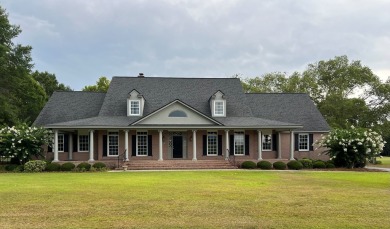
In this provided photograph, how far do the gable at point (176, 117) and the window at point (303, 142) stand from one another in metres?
8.85

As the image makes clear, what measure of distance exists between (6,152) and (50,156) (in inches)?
196

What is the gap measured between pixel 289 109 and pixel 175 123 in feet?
39.7

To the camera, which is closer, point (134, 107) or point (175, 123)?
point (175, 123)

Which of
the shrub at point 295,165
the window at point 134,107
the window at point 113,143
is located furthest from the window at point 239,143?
the window at point 113,143

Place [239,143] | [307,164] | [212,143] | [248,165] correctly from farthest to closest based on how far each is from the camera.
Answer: [239,143], [212,143], [307,164], [248,165]

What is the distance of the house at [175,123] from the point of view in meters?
32.4

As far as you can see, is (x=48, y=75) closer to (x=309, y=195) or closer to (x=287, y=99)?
(x=287, y=99)

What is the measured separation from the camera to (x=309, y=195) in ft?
45.5

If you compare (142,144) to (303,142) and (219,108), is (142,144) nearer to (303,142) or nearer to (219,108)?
(219,108)

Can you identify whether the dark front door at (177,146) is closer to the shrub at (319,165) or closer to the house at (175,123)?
the house at (175,123)

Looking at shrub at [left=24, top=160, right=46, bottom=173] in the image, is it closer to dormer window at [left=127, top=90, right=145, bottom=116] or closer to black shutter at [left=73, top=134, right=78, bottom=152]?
black shutter at [left=73, top=134, right=78, bottom=152]

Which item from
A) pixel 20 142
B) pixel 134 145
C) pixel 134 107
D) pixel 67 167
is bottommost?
pixel 67 167

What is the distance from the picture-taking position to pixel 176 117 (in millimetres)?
33062

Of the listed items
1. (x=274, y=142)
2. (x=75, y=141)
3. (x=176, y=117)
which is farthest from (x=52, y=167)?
(x=274, y=142)
